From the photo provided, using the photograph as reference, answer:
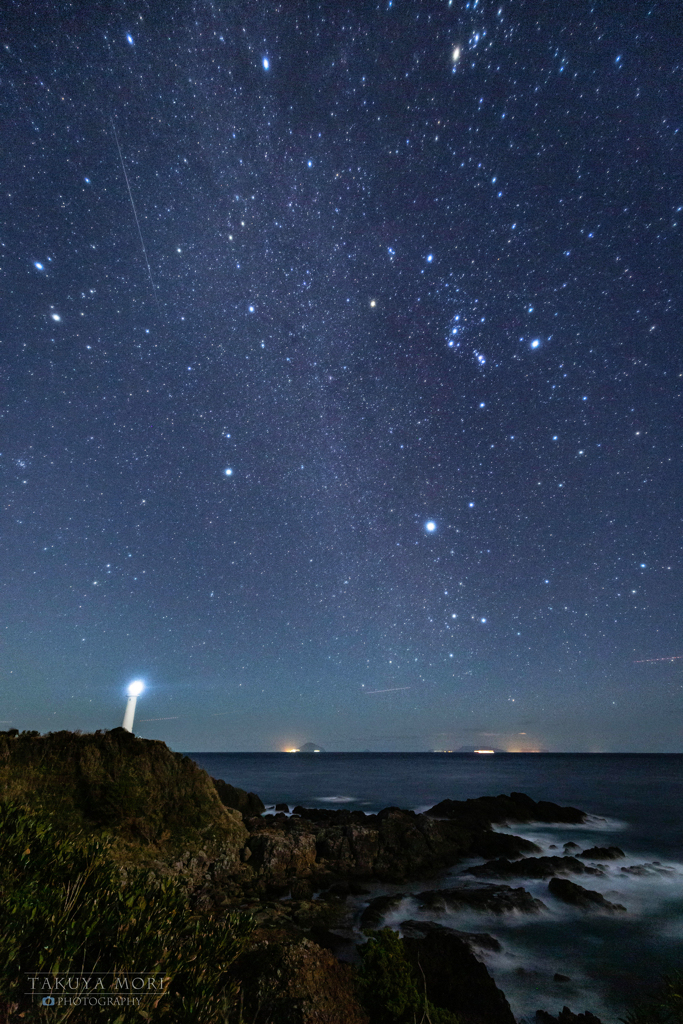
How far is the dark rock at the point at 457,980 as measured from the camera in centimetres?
1208

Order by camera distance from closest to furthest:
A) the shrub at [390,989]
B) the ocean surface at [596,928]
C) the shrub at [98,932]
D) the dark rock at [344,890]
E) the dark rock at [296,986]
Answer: the shrub at [98,932] → the dark rock at [296,986] → the shrub at [390,989] → the ocean surface at [596,928] → the dark rock at [344,890]

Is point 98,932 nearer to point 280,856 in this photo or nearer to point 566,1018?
point 566,1018

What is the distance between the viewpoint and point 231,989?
6.12 m

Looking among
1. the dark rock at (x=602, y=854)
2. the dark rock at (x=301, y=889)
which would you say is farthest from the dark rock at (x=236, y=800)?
the dark rock at (x=602, y=854)

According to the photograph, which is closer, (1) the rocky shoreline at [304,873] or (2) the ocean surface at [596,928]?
(1) the rocky shoreline at [304,873]

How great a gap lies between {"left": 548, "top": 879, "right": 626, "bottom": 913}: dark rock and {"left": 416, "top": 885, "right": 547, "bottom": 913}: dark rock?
1.73 m

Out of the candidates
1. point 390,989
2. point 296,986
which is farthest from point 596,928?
point 296,986

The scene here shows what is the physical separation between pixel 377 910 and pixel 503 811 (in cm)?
2883

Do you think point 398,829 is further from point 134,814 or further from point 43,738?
point 43,738

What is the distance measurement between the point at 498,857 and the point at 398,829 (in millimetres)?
7194

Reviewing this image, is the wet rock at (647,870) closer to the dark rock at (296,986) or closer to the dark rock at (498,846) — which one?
the dark rock at (498,846)

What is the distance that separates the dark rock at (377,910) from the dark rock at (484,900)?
1.46 m

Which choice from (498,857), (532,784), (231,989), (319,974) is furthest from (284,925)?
(532,784)

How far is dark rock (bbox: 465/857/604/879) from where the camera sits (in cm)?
2528
